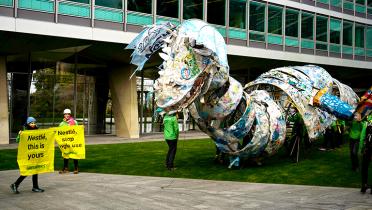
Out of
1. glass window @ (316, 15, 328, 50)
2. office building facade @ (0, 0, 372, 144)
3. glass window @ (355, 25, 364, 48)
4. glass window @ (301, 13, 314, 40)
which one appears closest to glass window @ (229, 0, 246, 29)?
office building facade @ (0, 0, 372, 144)

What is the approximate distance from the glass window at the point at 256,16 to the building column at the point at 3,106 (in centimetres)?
1503

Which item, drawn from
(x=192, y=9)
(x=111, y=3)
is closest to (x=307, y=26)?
(x=192, y=9)

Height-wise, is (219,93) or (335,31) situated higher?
(335,31)

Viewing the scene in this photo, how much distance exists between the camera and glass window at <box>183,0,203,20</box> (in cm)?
2658

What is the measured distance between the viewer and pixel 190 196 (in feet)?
30.6

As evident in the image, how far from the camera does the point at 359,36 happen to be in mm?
36906

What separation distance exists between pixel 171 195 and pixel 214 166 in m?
4.44

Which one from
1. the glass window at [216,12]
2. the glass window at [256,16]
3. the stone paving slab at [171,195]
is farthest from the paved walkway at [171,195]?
the glass window at [256,16]

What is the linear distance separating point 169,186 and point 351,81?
35.3 m

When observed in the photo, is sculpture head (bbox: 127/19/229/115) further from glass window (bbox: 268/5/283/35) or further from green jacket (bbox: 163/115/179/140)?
glass window (bbox: 268/5/283/35)

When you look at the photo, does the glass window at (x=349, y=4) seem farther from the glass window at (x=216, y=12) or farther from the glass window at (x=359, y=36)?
the glass window at (x=216, y=12)

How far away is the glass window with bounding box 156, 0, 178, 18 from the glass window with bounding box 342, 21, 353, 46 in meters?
15.5

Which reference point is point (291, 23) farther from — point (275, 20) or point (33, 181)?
point (33, 181)

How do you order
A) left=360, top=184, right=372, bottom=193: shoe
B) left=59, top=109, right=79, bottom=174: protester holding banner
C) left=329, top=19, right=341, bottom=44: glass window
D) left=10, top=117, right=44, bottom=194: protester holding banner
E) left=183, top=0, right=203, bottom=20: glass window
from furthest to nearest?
left=329, top=19, right=341, bottom=44: glass window, left=183, top=0, right=203, bottom=20: glass window, left=59, top=109, right=79, bottom=174: protester holding banner, left=10, top=117, right=44, bottom=194: protester holding banner, left=360, top=184, right=372, bottom=193: shoe
